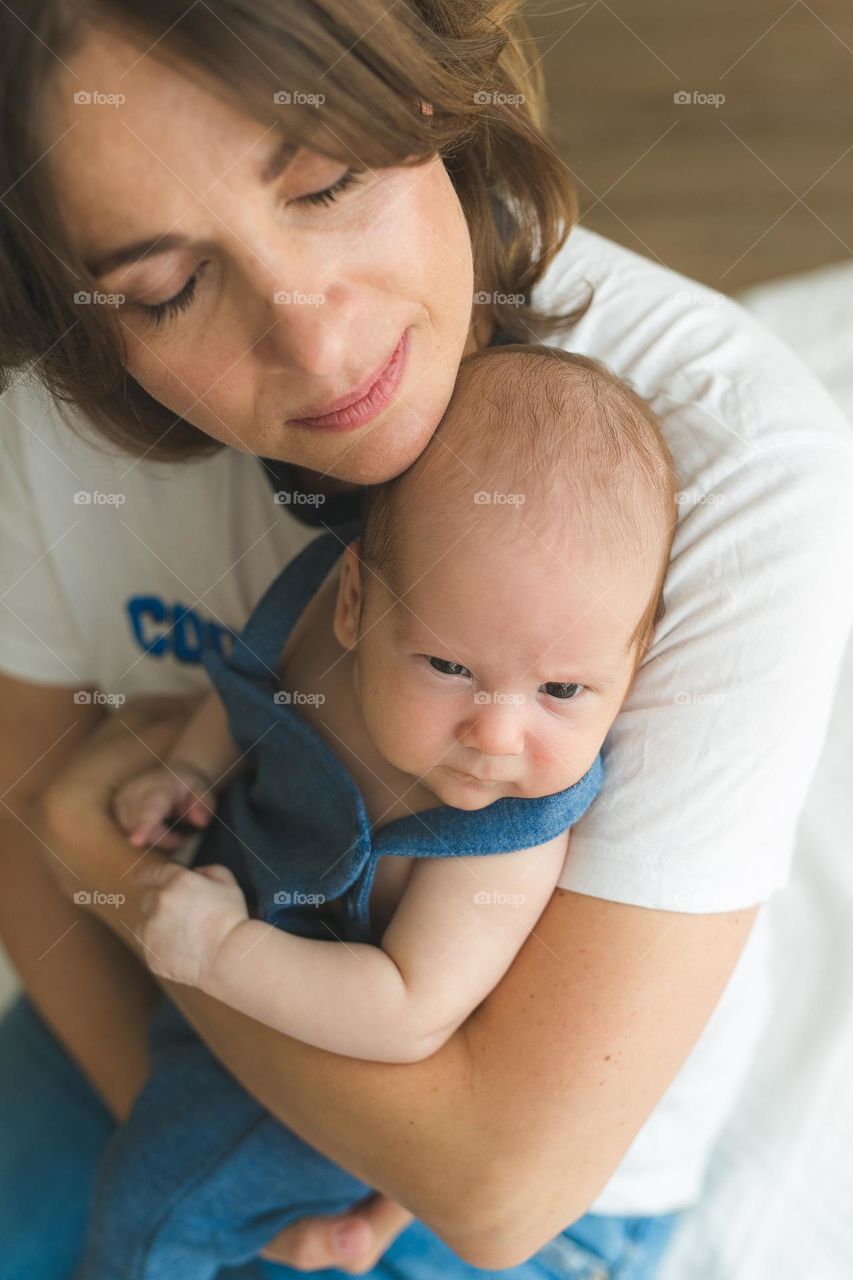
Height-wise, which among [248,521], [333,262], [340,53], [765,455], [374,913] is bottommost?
[374,913]

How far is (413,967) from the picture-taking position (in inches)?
35.8

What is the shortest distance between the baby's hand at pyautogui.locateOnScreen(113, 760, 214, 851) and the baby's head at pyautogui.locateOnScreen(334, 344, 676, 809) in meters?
0.29

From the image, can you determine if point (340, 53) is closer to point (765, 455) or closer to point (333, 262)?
point (333, 262)

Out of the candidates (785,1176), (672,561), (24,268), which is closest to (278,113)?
(24,268)

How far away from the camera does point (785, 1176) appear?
1235 mm

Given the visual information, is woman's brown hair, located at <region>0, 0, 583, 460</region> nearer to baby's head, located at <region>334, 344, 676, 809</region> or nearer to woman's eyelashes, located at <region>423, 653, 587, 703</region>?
baby's head, located at <region>334, 344, 676, 809</region>

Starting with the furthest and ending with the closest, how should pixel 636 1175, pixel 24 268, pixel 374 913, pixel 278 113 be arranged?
1. pixel 636 1175
2. pixel 374 913
3. pixel 24 268
4. pixel 278 113

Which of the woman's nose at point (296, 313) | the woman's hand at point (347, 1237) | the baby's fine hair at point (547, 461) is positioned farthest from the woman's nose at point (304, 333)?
the woman's hand at point (347, 1237)

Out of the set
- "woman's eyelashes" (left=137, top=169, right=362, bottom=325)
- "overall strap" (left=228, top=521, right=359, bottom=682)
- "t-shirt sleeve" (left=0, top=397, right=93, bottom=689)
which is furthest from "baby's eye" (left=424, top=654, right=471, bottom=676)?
"t-shirt sleeve" (left=0, top=397, right=93, bottom=689)

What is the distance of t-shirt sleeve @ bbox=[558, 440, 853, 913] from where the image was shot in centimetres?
87

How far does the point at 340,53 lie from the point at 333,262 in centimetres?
13

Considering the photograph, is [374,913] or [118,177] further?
[374,913]

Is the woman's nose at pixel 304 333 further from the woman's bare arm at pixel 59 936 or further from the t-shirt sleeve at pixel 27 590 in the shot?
the woman's bare arm at pixel 59 936

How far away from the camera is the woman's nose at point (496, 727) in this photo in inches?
34.3
